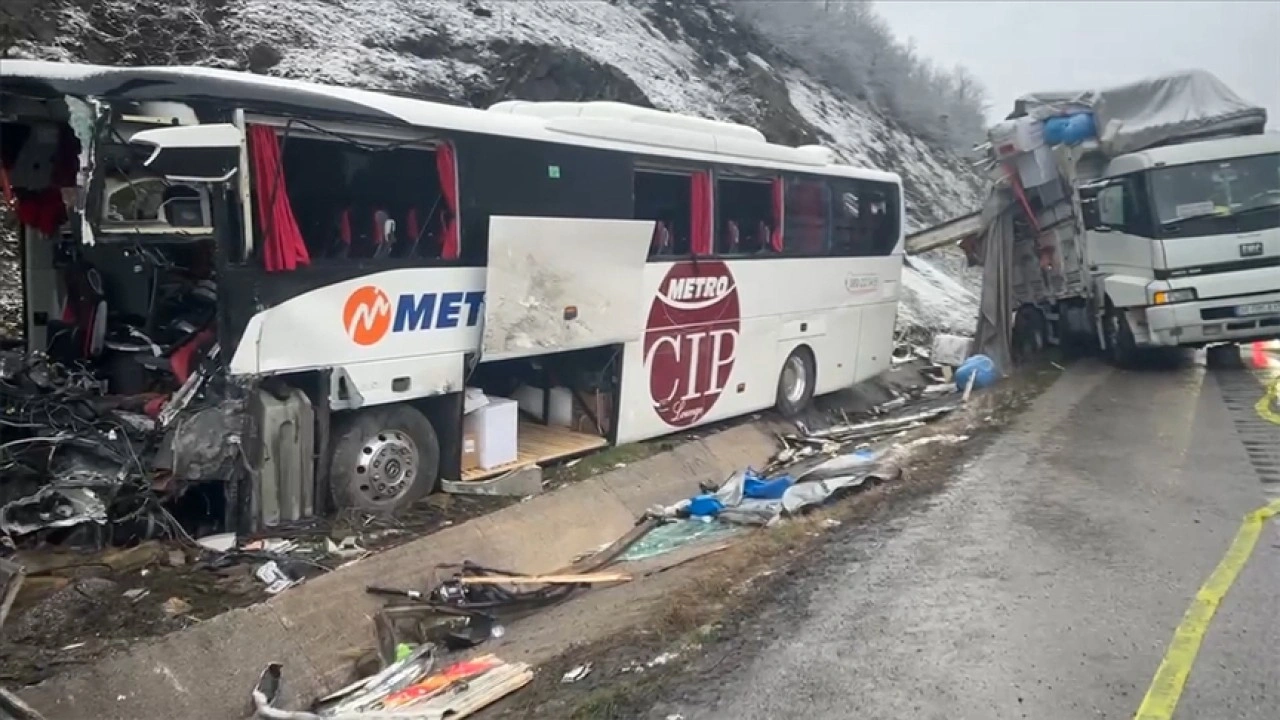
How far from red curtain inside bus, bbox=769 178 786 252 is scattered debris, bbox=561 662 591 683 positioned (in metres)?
7.15

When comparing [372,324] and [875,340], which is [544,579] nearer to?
[372,324]

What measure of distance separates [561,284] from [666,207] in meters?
1.94

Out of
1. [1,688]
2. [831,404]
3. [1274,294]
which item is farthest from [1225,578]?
[1274,294]

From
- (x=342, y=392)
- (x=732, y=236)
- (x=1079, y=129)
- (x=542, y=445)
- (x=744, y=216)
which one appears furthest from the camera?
(x=1079, y=129)

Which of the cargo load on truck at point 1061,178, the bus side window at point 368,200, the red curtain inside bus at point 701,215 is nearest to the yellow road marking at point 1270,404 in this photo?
the cargo load on truck at point 1061,178

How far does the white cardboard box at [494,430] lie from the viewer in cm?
879

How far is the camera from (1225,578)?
6.52 meters

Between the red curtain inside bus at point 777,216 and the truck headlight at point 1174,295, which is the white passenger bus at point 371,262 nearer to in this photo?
the red curtain inside bus at point 777,216

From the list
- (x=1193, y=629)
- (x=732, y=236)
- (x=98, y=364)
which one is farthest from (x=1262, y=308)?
(x=98, y=364)

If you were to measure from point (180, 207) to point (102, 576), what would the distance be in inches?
91.8

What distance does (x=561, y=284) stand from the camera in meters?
8.96

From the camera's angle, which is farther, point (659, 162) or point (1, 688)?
point (659, 162)

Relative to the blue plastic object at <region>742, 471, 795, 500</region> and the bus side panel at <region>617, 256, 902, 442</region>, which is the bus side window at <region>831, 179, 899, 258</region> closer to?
the bus side panel at <region>617, 256, 902, 442</region>

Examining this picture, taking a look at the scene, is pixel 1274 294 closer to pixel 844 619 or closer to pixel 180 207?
pixel 844 619
